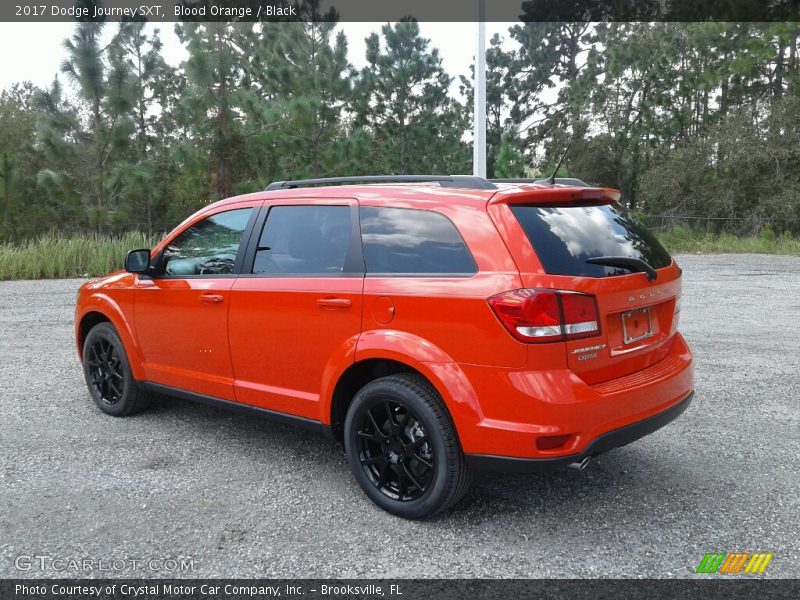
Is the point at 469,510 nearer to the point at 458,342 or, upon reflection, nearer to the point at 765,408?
the point at 458,342

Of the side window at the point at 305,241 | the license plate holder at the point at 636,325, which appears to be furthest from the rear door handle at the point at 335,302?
the license plate holder at the point at 636,325

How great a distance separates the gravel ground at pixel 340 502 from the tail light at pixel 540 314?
3.25 feet

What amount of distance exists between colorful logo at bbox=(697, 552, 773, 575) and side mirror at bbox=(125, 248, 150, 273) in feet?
12.6

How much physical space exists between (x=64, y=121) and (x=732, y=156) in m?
23.0

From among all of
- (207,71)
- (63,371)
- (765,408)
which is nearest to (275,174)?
(207,71)

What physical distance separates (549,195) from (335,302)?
123 centimetres

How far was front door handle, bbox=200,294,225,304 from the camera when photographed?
429 cm

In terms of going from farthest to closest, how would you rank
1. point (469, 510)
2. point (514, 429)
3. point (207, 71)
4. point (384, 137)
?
1. point (384, 137)
2. point (207, 71)
3. point (469, 510)
4. point (514, 429)

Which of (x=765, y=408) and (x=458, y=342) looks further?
(x=765, y=408)

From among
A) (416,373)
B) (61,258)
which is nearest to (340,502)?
(416,373)

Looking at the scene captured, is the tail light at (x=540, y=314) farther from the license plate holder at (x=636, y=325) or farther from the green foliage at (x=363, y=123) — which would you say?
the green foliage at (x=363, y=123)

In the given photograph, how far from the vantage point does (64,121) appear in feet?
69.6

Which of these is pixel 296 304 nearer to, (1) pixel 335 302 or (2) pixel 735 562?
(1) pixel 335 302

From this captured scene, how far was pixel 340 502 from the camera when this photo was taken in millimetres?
3686
